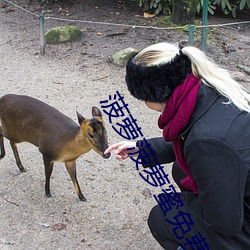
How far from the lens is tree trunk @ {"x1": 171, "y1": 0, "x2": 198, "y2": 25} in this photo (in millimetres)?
6688

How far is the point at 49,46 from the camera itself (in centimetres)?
648

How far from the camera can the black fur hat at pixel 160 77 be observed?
Answer: 2.00 metres

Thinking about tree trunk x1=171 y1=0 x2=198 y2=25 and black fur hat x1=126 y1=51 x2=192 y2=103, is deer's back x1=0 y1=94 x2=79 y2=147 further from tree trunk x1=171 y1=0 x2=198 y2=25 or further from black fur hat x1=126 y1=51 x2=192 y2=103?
tree trunk x1=171 y1=0 x2=198 y2=25

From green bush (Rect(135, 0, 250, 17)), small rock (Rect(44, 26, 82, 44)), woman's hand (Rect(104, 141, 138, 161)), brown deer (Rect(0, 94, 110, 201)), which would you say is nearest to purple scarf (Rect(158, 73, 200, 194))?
woman's hand (Rect(104, 141, 138, 161))

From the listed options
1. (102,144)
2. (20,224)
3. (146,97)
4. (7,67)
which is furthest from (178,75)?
(7,67)

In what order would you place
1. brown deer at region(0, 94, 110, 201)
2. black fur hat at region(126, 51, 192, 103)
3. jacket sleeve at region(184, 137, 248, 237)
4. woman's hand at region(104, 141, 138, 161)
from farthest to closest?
brown deer at region(0, 94, 110, 201) → woman's hand at region(104, 141, 138, 161) → black fur hat at region(126, 51, 192, 103) → jacket sleeve at region(184, 137, 248, 237)

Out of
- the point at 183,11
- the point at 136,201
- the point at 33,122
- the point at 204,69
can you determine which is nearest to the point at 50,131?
the point at 33,122

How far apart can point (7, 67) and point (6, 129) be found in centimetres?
256

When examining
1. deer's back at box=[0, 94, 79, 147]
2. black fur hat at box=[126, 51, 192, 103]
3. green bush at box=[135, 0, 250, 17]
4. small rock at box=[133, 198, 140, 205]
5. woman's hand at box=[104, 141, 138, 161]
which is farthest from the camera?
green bush at box=[135, 0, 250, 17]

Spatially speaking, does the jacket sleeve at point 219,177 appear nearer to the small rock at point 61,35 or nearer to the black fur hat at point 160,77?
the black fur hat at point 160,77

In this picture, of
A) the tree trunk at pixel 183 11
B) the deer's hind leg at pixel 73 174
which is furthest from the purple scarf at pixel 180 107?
the tree trunk at pixel 183 11

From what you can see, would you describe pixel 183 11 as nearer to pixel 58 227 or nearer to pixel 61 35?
pixel 61 35

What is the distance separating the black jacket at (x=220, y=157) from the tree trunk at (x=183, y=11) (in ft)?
16.1

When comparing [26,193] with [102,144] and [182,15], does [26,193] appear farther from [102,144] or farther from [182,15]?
[182,15]
